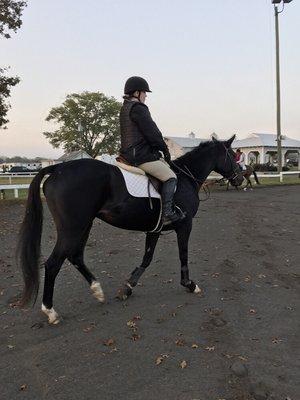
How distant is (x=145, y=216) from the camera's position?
6328 millimetres

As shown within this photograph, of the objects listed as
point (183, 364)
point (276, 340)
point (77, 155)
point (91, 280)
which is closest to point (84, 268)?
point (91, 280)

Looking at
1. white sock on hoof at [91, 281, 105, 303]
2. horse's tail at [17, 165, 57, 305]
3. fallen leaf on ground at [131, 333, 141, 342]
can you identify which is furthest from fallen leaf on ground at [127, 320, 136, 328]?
horse's tail at [17, 165, 57, 305]

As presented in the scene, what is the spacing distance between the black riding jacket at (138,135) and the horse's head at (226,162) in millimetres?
1718

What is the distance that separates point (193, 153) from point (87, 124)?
254ft

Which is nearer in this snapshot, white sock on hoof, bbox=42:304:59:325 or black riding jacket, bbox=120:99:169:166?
white sock on hoof, bbox=42:304:59:325

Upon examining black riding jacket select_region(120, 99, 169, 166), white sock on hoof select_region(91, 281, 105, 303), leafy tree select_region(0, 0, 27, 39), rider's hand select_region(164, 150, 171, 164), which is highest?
leafy tree select_region(0, 0, 27, 39)

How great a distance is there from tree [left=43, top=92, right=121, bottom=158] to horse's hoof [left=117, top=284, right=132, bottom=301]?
76.2m

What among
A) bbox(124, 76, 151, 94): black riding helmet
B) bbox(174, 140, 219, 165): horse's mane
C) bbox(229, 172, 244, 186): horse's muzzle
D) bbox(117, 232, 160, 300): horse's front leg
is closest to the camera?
bbox(124, 76, 151, 94): black riding helmet

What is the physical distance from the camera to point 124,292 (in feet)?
21.1

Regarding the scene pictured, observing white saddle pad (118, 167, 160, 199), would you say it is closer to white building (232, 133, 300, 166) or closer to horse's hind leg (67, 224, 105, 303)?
horse's hind leg (67, 224, 105, 303)

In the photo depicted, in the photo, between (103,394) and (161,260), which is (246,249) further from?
(103,394)

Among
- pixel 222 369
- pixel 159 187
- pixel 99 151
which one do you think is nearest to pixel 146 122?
pixel 159 187

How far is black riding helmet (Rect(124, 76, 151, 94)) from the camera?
633 cm

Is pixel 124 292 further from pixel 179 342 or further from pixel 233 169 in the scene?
pixel 233 169
